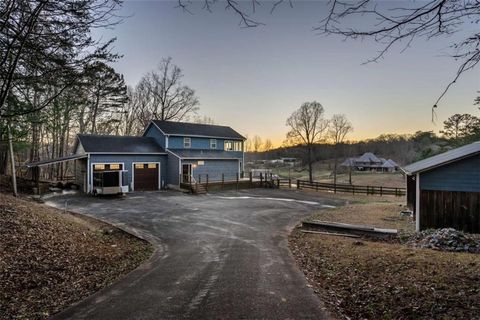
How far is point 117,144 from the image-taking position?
26.1 metres

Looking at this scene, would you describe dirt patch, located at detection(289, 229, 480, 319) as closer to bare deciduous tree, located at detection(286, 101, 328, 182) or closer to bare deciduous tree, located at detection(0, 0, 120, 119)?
bare deciduous tree, located at detection(0, 0, 120, 119)

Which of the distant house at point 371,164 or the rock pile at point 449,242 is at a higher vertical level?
the distant house at point 371,164

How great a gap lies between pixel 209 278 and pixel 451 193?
1106cm

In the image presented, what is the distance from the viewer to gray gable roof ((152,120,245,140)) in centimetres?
2900

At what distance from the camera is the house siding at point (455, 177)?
1190 centimetres

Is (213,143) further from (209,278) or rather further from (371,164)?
(371,164)

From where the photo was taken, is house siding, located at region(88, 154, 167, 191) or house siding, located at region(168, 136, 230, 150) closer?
house siding, located at region(88, 154, 167, 191)

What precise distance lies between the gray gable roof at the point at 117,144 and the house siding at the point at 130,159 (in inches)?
16.0

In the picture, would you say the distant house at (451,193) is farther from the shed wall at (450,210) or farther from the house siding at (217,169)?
the house siding at (217,169)

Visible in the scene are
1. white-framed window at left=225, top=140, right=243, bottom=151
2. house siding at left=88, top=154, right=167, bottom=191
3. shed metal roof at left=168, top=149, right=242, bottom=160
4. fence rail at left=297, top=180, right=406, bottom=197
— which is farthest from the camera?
white-framed window at left=225, top=140, right=243, bottom=151

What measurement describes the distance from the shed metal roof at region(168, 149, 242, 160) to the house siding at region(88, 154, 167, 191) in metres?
1.53

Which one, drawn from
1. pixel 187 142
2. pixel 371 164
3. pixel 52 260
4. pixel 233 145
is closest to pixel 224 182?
pixel 187 142

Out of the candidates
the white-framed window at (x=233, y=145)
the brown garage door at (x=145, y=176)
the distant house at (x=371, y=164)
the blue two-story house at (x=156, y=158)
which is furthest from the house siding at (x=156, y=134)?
the distant house at (x=371, y=164)

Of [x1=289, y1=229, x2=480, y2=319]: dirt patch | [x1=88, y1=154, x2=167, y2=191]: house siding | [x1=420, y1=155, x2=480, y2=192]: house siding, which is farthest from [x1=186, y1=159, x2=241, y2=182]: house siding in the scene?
[x1=289, y1=229, x2=480, y2=319]: dirt patch
